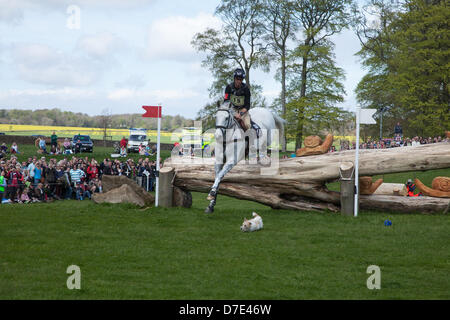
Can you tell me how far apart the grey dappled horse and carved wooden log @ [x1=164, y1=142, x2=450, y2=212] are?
66cm

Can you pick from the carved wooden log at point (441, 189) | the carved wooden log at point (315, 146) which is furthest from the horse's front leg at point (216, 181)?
the carved wooden log at point (441, 189)

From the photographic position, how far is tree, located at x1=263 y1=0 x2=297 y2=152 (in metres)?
44.4

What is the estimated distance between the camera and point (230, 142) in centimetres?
1246

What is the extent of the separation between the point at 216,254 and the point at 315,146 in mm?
6572

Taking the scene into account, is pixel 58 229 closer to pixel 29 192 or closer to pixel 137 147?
pixel 29 192

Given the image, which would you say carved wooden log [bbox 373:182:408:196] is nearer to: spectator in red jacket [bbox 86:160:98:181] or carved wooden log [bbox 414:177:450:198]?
carved wooden log [bbox 414:177:450:198]

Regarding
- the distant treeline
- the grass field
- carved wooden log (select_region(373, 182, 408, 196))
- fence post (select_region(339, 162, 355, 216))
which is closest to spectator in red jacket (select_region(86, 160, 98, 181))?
the grass field

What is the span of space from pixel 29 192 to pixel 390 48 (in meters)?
38.5

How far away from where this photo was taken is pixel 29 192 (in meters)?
19.4

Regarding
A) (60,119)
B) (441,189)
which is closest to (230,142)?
(441,189)

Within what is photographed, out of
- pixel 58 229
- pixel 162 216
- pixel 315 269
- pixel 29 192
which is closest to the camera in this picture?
pixel 315 269

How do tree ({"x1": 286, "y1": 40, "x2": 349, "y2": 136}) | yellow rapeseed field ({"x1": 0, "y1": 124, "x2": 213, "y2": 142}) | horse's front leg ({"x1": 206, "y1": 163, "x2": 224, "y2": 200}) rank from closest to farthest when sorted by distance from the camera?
horse's front leg ({"x1": 206, "y1": 163, "x2": 224, "y2": 200}) < tree ({"x1": 286, "y1": 40, "x2": 349, "y2": 136}) < yellow rapeseed field ({"x1": 0, "y1": 124, "x2": 213, "y2": 142})

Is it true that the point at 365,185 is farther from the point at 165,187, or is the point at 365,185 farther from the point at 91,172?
the point at 91,172
